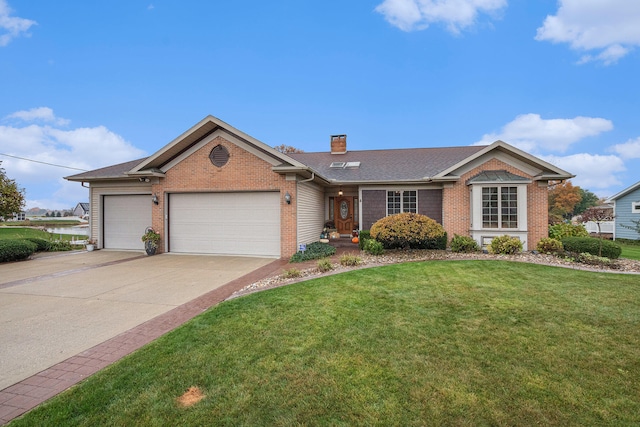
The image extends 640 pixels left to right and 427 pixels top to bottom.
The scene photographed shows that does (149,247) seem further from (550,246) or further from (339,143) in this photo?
(550,246)

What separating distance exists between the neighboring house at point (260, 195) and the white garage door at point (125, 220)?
0.04 metres

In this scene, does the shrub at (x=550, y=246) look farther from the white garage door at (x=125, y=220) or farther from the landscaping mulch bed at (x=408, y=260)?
the white garage door at (x=125, y=220)

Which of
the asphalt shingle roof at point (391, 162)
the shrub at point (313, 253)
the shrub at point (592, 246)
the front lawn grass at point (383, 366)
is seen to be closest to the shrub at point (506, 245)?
the shrub at point (592, 246)

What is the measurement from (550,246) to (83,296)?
1369 cm

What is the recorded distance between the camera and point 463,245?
11.4 meters

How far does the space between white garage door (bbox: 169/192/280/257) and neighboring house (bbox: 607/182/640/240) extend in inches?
928

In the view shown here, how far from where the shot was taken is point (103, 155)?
1063 inches

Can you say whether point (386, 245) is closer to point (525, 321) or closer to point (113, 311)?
point (525, 321)

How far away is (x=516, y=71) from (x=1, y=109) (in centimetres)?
3123

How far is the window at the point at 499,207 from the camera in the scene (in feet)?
38.2

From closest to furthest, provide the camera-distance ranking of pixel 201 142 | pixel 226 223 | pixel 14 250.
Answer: pixel 14 250
pixel 201 142
pixel 226 223

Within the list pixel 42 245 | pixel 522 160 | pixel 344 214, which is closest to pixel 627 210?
pixel 522 160

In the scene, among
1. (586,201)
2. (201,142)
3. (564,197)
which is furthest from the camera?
(586,201)

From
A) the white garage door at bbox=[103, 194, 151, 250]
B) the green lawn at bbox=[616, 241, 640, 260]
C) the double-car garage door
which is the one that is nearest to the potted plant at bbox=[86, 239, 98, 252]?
the white garage door at bbox=[103, 194, 151, 250]
